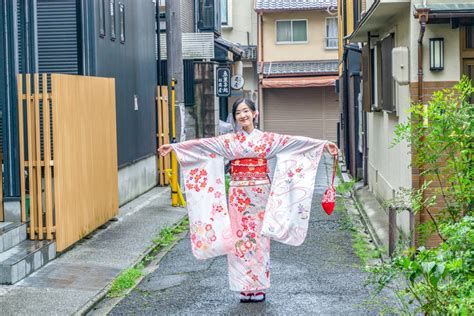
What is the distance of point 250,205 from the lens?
32.3ft

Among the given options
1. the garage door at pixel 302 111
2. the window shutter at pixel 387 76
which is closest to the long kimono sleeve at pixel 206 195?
the window shutter at pixel 387 76

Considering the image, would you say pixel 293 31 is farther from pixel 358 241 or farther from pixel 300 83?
pixel 358 241

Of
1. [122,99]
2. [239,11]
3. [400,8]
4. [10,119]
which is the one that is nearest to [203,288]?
[10,119]

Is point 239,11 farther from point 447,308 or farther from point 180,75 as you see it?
point 447,308

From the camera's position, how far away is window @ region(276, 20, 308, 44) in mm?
48156

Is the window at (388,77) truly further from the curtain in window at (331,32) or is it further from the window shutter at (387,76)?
the curtain in window at (331,32)

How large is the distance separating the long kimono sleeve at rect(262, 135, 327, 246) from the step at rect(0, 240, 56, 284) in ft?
9.42

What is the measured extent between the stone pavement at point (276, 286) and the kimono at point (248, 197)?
0.39 metres

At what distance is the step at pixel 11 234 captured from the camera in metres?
11.2

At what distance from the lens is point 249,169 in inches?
385

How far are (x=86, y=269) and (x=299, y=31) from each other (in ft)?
124

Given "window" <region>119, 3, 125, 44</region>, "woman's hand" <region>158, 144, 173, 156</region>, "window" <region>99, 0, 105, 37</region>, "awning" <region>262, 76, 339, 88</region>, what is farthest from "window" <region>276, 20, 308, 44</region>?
"woman's hand" <region>158, 144, 173, 156</region>

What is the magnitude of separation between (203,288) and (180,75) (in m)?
9.82

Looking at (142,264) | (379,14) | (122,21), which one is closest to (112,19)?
(122,21)
